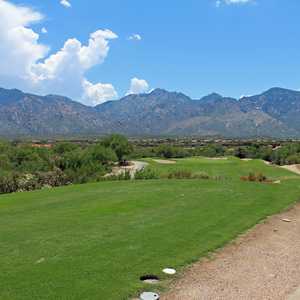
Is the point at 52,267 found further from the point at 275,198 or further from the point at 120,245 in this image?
the point at 275,198

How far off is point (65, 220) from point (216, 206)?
6.09 metres

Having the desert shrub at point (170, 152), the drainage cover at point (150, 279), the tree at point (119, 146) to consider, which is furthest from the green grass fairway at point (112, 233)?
the desert shrub at point (170, 152)

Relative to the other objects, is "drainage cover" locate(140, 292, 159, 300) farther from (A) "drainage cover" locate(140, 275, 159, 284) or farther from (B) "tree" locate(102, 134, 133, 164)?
(B) "tree" locate(102, 134, 133, 164)

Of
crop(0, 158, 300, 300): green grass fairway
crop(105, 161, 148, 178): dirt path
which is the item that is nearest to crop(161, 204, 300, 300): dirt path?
crop(0, 158, 300, 300): green grass fairway

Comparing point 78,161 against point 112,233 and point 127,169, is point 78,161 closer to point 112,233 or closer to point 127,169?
point 127,169

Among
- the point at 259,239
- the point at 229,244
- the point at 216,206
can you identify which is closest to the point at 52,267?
the point at 229,244

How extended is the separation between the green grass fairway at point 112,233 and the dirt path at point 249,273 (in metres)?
0.56

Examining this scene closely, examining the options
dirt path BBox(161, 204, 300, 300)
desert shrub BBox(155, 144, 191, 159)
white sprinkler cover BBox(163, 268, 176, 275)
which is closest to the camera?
dirt path BBox(161, 204, 300, 300)

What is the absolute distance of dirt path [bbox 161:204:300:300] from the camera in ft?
30.8

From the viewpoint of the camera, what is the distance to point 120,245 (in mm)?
12531

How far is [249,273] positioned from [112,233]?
15.6 ft

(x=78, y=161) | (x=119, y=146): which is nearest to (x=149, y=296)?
(x=78, y=161)

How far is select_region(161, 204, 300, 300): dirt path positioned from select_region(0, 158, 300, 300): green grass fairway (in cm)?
56

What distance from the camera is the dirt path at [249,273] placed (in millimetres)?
9375
